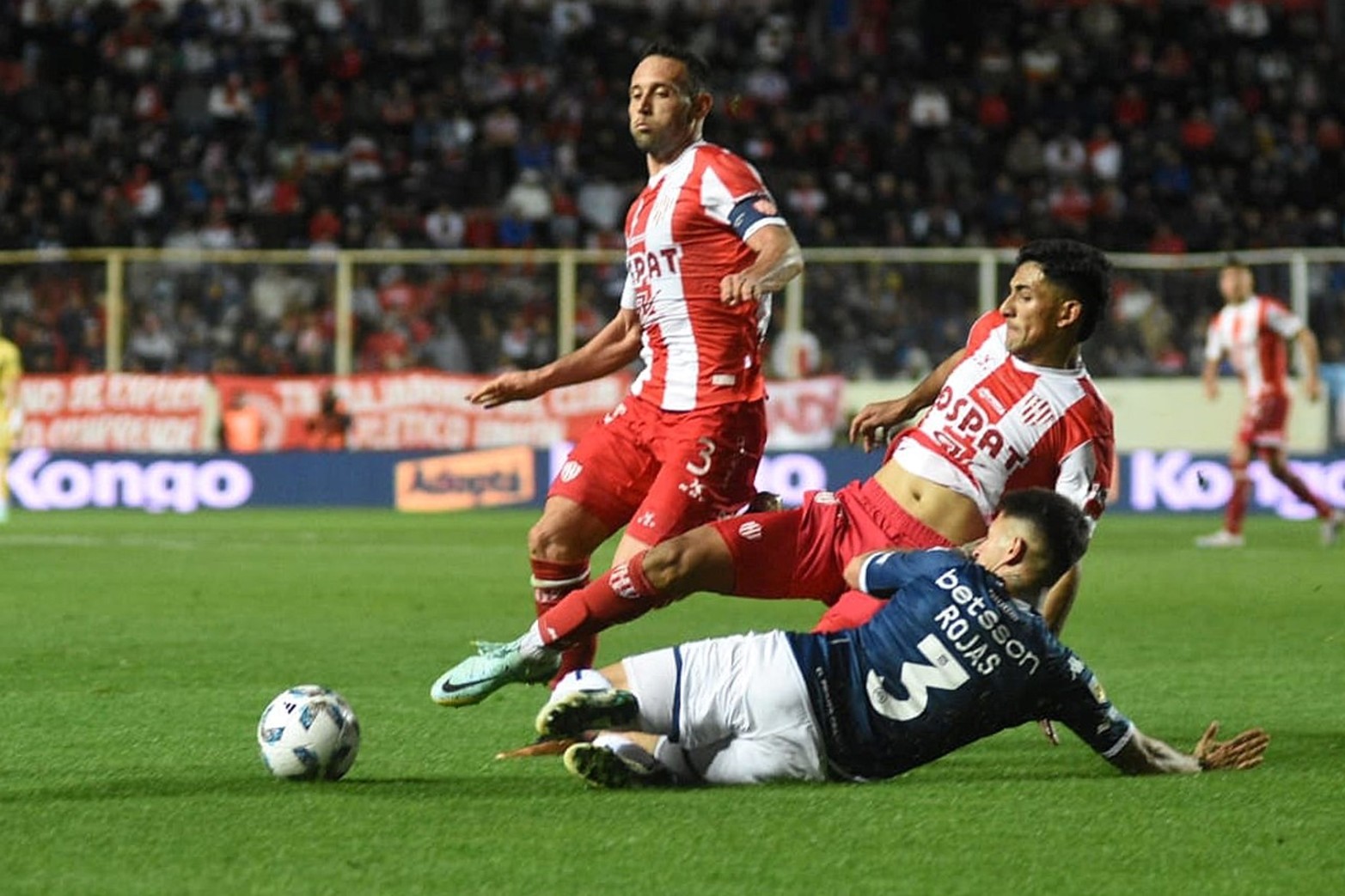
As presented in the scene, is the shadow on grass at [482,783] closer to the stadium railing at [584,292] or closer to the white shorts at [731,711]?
the white shorts at [731,711]

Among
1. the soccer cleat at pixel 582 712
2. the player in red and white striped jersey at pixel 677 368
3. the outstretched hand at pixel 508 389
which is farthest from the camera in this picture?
the outstretched hand at pixel 508 389

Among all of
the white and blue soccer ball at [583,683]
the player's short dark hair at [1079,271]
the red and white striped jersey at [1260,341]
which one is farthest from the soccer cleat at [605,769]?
the red and white striped jersey at [1260,341]

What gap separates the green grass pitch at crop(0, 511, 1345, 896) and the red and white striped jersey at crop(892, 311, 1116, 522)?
31.6 inches

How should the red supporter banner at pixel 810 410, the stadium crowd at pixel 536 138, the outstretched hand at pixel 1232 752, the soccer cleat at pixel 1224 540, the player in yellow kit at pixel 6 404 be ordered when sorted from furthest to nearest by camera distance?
the stadium crowd at pixel 536 138, the red supporter banner at pixel 810 410, the player in yellow kit at pixel 6 404, the soccer cleat at pixel 1224 540, the outstretched hand at pixel 1232 752

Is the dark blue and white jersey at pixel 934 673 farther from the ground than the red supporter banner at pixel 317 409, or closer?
farther from the ground

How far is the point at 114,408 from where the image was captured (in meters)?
23.4

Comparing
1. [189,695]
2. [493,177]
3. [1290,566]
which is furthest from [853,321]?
[189,695]

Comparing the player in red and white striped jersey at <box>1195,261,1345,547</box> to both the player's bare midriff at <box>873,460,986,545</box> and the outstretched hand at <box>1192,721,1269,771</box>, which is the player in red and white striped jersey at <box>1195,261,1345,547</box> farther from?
the outstretched hand at <box>1192,721,1269,771</box>

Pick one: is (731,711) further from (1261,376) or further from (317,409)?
(317,409)

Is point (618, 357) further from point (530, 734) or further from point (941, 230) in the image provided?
point (941, 230)

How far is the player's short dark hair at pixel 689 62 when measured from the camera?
7.07 metres

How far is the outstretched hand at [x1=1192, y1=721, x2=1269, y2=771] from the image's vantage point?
20.1 feet

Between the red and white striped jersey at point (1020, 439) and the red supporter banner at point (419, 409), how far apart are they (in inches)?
656

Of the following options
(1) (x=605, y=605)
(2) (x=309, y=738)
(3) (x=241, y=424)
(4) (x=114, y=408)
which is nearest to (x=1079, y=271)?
(1) (x=605, y=605)
